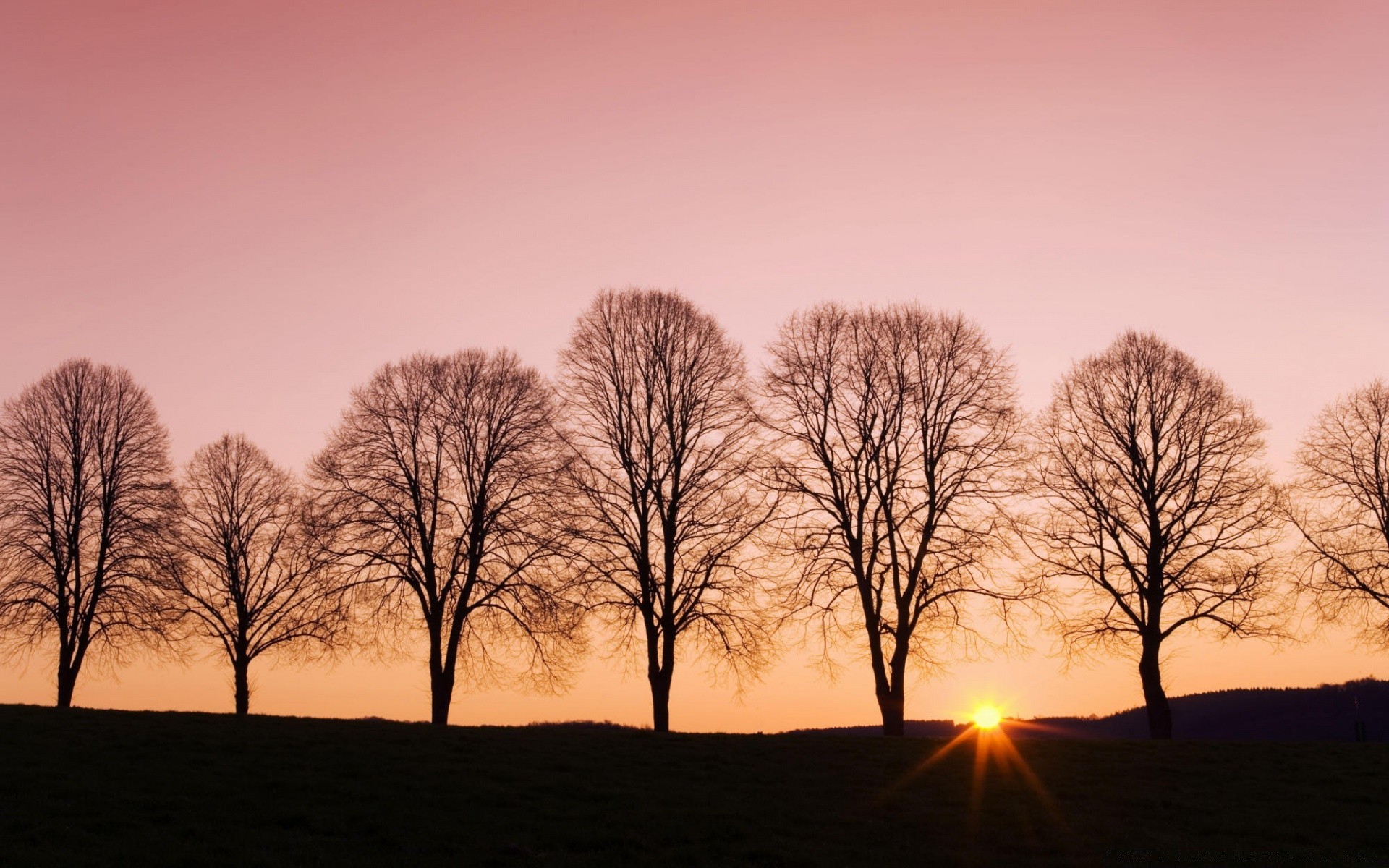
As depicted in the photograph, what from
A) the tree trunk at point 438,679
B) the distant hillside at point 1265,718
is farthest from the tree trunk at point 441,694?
the distant hillside at point 1265,718

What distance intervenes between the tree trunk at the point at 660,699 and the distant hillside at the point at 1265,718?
36769 millimetres

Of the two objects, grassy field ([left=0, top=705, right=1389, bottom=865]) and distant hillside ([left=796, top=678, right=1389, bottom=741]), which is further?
distant hillside ([left=796, top=678, right=1389, bottom=741])

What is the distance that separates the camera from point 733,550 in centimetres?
3603

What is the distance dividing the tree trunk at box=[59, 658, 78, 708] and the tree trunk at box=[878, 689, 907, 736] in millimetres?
33031

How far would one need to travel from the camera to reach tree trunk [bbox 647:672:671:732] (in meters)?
35.5

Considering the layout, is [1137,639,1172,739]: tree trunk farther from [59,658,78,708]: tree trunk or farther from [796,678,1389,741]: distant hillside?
[59,658,78,708]: tree trunk

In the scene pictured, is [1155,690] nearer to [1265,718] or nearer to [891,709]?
[891,709]

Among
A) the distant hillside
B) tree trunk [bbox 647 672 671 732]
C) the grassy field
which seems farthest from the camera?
the distant hillside

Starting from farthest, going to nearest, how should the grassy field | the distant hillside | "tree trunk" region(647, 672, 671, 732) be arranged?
the distant hillside
"tree trunk" region(647, 672, 671, 732)
the grassy field

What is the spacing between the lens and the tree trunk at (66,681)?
4391 cm

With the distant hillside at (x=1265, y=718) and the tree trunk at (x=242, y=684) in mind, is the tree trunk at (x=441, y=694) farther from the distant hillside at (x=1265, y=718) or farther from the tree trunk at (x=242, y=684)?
the distant hillside at (x=1265, y=718)

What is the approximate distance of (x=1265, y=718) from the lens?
80562mm

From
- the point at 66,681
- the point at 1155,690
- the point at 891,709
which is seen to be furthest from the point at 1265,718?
the point at 66,681

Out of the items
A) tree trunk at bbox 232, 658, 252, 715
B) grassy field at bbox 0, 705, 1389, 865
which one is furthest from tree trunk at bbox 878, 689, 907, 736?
tree trunk at bbox 232, 658, 252, 715
